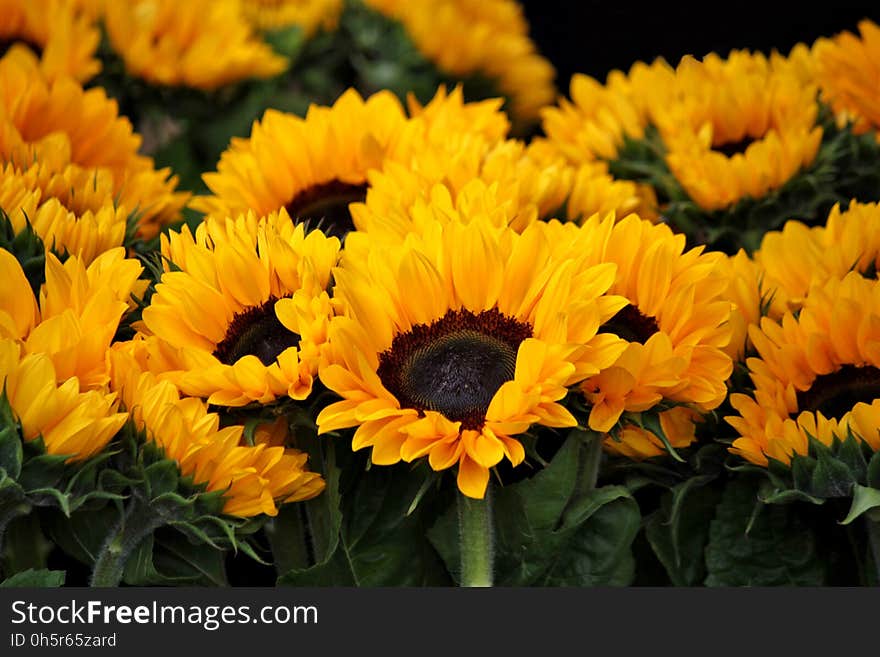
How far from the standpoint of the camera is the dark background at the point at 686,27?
80 cm

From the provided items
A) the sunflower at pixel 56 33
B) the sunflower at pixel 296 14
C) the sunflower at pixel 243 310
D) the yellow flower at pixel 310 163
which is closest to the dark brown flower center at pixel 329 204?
the yellow flower at pixel 310 163

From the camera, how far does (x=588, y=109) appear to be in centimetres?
89

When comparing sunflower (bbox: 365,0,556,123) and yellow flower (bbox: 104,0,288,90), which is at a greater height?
sunflower (bbox: 365,0,556,123)

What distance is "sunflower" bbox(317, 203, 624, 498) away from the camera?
500 mm

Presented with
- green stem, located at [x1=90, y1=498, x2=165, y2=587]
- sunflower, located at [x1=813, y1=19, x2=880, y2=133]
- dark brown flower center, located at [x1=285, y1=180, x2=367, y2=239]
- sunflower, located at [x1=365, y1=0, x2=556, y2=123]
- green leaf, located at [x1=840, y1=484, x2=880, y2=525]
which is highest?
sunflower, located at [x1=365, y1=0, x2=556, y2=123]

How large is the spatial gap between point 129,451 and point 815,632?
28 cm

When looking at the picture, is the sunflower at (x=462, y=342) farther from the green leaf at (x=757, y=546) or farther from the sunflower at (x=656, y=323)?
the green leaf at (x=757, y=546)

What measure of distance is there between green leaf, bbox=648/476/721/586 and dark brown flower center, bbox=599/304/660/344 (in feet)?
0.30

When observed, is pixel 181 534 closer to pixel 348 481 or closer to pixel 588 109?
pixel 348 481

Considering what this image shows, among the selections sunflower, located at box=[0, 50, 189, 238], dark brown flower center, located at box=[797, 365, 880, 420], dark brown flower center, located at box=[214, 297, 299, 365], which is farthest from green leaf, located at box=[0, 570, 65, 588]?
dark brown flower center, located at box=[797, 365, 880, 420]

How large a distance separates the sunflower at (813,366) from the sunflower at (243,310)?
191 millimetres

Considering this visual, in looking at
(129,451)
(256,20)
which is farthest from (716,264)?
(256,20)

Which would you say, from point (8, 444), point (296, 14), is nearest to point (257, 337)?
point (8, 444)

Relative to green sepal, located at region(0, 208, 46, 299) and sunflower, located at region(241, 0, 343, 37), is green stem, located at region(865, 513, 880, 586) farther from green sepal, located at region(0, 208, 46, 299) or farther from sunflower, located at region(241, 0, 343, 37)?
sunflower, located at region(241, 0, 343, 37)
